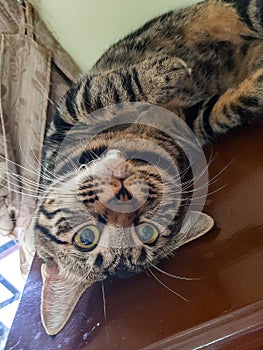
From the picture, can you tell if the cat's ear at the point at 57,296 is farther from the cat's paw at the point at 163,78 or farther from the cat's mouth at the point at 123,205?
the cat's paw at the point at 163,78

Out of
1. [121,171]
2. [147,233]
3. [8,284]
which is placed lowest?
[8,284]

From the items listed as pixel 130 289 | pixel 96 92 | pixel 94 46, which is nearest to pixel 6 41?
pixel 94 46

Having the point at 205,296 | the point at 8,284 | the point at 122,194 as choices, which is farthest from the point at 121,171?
the point at 8,284

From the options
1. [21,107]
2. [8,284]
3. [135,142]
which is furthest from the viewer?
[8,284]

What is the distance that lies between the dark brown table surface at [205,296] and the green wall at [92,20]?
0.55 metres

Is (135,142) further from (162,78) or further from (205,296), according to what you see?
(205,296)

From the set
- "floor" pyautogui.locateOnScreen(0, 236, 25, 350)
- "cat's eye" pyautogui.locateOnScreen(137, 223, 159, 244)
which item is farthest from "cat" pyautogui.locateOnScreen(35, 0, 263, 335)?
"floor" pyautogui.locateOnScreen(0, 236, 25, 350)

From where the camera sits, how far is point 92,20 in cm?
136

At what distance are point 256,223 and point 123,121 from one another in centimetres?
36

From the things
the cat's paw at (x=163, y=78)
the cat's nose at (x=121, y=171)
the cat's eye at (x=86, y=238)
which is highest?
the cat's paw at (x=163, y=78)

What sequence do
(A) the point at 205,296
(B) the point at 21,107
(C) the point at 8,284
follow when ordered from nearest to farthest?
(A) the point at 205,296 < (B) the point at 21,107 < (C) the point at 8,284

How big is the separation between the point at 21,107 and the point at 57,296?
65 cm

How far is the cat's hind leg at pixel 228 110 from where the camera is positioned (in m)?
0.88

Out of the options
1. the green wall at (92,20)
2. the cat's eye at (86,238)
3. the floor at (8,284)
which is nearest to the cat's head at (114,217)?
the cat's eye at (86,238)
